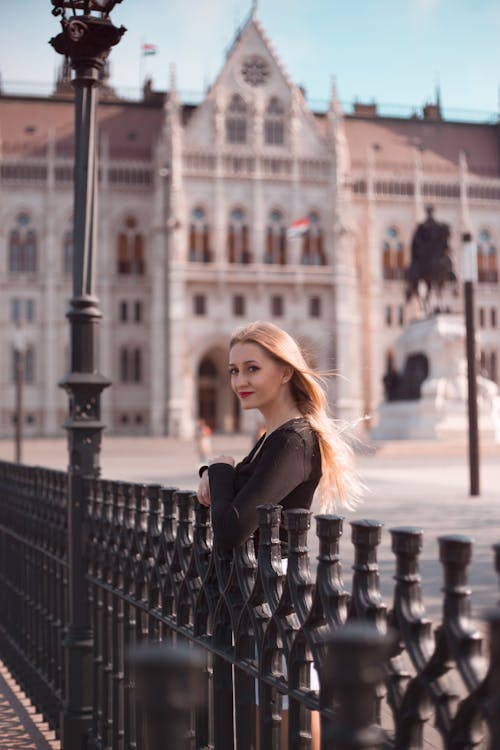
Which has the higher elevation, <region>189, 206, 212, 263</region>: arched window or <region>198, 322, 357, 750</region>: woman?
<region>189, 206, 212, 263</region>: arched window

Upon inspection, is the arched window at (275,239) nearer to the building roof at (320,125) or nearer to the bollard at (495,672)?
the building roof at (320,125)

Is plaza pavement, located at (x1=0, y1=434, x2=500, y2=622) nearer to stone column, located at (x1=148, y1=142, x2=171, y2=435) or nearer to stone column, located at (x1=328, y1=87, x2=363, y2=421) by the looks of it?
stone column, located at (x1=328, y1=87, x2=363, y2=421)

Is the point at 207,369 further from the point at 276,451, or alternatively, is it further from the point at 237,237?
the point at 276,451

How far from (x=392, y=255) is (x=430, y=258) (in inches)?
1132

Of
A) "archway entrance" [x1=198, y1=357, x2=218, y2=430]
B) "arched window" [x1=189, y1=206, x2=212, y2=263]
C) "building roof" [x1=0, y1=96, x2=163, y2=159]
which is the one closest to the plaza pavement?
"archway entrance" [x1=198, y1=357, x2=218, y2=430]

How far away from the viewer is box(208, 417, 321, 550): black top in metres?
2.93

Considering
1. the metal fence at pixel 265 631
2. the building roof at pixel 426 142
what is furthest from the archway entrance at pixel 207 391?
the metal fence at pixel 265 631

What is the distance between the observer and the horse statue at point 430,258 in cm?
3425

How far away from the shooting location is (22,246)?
58.5 meters

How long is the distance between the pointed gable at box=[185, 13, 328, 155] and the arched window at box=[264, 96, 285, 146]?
6 cm

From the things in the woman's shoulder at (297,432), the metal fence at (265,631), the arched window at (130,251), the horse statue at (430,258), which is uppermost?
the arched window at (130,251)

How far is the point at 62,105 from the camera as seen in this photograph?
209 ft

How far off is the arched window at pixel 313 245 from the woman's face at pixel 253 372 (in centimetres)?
5633

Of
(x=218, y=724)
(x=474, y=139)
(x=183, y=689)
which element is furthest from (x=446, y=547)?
(x=474, y=139)
